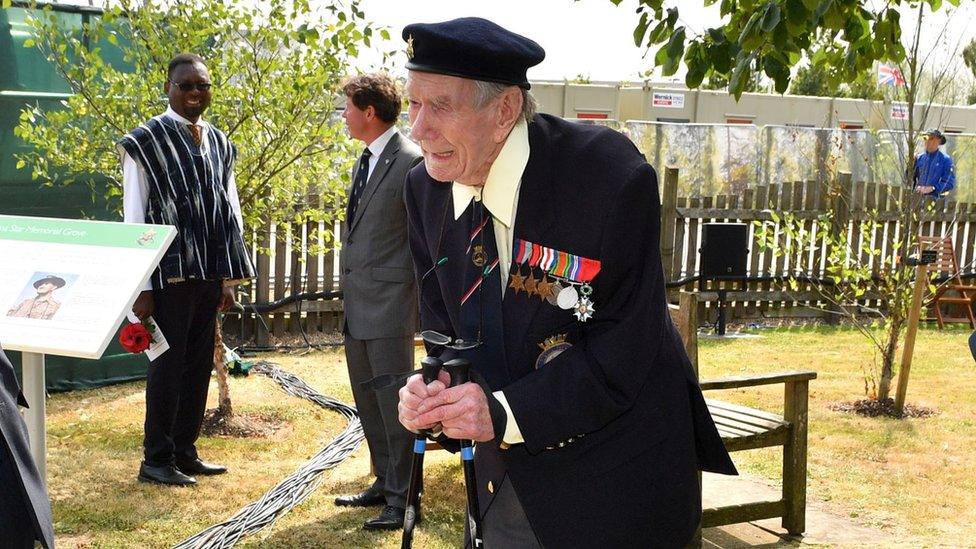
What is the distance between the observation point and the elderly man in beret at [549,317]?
1980 mm

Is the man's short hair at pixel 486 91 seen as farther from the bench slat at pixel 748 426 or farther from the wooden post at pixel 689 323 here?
the bench slat at pixel 748 426

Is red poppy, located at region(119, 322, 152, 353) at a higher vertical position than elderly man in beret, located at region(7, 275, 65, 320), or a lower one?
lower

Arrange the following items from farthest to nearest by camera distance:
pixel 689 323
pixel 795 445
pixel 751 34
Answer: pixel 795 445
pixel 689 323
pixel 751 34

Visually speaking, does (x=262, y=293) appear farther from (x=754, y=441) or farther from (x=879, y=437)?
(x=754, y=441)

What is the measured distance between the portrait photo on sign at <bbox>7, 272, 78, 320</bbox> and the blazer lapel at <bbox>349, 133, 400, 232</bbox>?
65.4 inches

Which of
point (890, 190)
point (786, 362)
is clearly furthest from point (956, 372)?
point (890, 190)

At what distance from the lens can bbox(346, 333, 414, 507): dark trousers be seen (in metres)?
5.21

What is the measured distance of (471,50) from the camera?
6.61 feet

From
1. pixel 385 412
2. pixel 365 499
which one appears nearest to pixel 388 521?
pixel 365 499

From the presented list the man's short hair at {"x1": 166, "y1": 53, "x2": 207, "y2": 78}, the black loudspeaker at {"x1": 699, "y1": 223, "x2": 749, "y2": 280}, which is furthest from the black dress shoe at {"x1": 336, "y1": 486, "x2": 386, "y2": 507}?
the black loudspeaker at {"x1": 699, "y1": 223, "x2": 749, "y2": 280}

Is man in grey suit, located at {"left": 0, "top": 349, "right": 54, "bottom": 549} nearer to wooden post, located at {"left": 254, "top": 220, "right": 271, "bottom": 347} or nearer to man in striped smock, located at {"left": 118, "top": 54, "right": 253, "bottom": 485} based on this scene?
man in striped smock, located at {"left": 118, "top": 54, "right": 253, "bottom": 485}

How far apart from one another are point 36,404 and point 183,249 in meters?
1.79

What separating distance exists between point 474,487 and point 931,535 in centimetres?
416

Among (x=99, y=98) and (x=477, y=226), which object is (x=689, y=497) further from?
(x=99, y=98)
